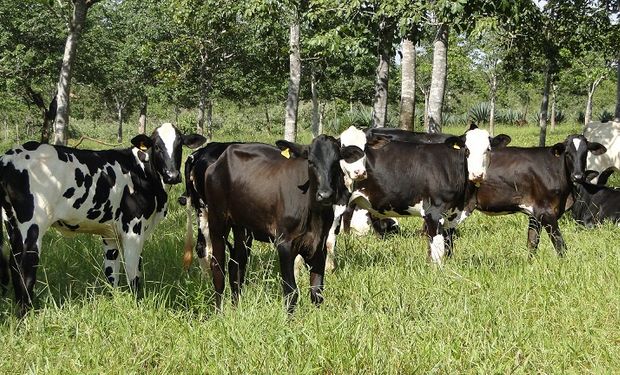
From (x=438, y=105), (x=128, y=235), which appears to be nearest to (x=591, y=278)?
(x=128, y=235)

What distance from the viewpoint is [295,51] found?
16.4m

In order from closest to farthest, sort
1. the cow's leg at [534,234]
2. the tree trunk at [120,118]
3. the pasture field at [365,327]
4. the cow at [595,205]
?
the pasture field at [365,327]
the cow's leg at [534,234]
the cow at [595,205]
the tree trunk at [120,118]

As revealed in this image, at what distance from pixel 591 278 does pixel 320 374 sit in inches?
134

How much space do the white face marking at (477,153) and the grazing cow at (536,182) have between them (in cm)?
68

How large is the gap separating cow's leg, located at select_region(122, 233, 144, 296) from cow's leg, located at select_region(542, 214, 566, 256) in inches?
197

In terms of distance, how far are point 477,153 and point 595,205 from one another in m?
3.51

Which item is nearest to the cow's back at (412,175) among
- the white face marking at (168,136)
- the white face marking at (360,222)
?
the white face marking at (360,222)

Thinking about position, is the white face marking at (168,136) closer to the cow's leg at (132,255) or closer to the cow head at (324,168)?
the cow's leg at (132,255)

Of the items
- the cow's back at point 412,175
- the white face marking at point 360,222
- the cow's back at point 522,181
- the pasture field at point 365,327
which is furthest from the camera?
the white face marking at point 360,222

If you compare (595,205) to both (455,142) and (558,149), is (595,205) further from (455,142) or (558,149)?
(455,142)

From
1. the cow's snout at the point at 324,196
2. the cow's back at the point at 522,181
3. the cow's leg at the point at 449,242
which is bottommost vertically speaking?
the cow's leg at the point at 449,242

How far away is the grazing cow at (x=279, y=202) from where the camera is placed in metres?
5.51

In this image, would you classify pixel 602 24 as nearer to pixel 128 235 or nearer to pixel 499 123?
pixel 128 235

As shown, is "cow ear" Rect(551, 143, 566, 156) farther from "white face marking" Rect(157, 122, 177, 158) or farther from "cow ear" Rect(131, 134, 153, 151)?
"cow ear" Rect(131, 134, 153, 151)
